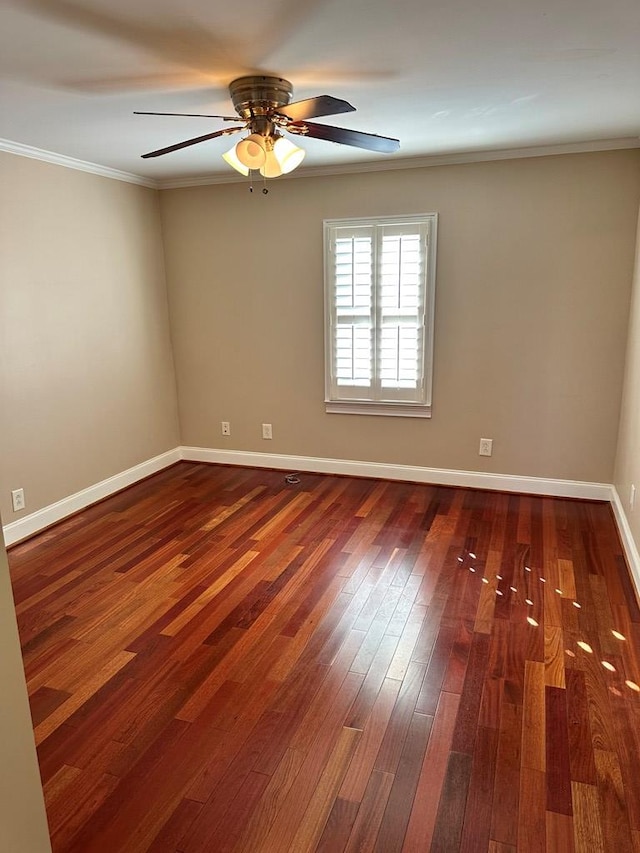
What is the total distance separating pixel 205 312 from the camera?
479cm

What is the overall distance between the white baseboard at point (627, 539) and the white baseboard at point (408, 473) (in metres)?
0.21

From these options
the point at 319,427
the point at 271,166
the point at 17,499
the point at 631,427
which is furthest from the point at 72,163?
Answer: the point at 631,427

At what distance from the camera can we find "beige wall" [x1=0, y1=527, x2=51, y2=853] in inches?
44.1

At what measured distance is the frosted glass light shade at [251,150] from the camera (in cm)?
244

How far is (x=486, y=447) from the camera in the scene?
4242 mm

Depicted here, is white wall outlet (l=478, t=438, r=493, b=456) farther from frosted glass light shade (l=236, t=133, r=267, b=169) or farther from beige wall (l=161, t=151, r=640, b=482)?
frosted glass light shade (l=236, t=133, r=267, b=169)

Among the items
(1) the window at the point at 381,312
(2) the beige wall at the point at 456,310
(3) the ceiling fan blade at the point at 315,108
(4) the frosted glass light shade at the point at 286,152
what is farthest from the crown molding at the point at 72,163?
(3) the ceiling fan blade at the point at 315,108

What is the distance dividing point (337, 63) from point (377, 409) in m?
2.63

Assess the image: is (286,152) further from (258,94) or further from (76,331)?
(76,331)

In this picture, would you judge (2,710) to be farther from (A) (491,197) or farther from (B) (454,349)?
(A) (491,197)

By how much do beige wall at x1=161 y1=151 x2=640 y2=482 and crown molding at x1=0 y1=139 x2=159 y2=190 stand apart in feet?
1.13

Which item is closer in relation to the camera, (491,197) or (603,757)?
(603,757)

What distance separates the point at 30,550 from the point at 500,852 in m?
3.01

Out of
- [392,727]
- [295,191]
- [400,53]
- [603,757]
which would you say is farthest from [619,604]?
[295,191]
